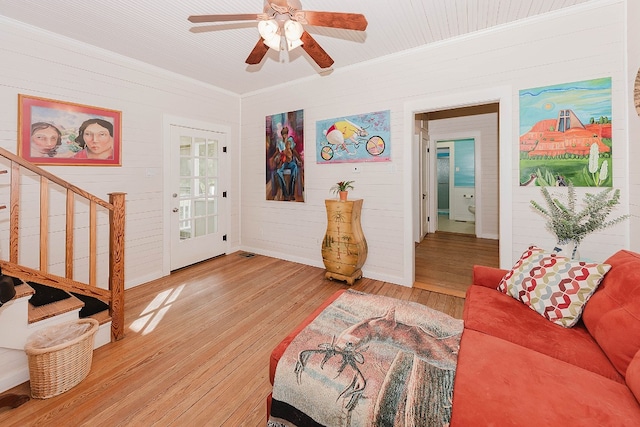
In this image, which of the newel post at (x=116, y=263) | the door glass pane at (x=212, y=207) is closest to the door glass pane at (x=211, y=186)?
the door glass pane at (x=212, y=207)

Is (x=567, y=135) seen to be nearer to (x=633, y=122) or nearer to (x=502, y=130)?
(x=633, y=122)

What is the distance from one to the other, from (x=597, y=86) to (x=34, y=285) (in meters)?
5.17

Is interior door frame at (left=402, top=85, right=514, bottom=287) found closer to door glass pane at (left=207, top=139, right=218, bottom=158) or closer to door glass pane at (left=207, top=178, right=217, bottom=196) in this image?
door glass pane at (left=207, top=139, right=218, bottom=158)

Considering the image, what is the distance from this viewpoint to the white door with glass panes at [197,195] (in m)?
3.99

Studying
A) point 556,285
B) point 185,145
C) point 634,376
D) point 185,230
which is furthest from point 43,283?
point 556,285

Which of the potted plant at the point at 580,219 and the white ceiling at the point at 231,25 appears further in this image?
the white ceiling at the point at 231,25

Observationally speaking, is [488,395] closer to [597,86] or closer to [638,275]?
[638,275]

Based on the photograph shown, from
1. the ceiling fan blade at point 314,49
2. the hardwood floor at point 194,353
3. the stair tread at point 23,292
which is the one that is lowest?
the hardwood floor at point 194,353

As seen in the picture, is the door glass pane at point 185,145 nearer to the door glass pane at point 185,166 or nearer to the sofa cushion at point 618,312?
the door glass pane at point 185,166

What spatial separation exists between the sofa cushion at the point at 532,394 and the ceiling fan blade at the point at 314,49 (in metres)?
2.18

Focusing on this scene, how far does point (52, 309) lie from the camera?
79.9 inches

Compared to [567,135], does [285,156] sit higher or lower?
higher

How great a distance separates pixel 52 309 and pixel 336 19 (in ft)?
9.36

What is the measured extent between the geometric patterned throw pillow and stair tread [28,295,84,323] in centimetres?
321
